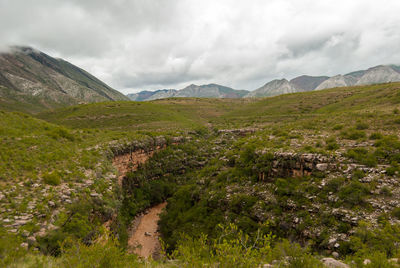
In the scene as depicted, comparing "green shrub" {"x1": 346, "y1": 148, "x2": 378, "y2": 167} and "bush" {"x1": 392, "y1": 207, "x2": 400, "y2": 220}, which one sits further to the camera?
"green shrub" {"x1": 346, "y1": 148, "x2": 378, "y2": 167}

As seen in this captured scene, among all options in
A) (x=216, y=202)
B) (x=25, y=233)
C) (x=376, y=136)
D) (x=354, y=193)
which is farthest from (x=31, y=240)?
(x=376, y=136)

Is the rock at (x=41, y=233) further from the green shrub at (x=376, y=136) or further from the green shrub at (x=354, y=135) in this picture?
the green shrub at (x=376, y=136)

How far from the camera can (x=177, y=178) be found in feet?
101

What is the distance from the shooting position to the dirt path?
64.5ft

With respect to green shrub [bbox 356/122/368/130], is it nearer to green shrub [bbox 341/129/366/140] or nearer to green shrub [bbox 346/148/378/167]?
green shrub [bbox 341/129/366/140]

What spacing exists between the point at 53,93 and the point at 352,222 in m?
245

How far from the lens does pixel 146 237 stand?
22.1m

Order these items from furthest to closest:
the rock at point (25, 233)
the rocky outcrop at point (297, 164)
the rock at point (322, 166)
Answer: the rocky outcrop at point (297, 164)
the rock at point (322, 166)
the rock at point (25, 233)

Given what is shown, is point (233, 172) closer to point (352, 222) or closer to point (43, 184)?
point (352, 222)

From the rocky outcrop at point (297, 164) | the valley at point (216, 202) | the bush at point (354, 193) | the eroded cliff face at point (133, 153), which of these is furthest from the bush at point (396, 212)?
the eroded cliff face at point (133, 153)

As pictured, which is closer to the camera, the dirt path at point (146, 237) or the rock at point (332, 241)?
the rock at point (332, 241)

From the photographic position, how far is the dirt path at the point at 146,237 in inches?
774

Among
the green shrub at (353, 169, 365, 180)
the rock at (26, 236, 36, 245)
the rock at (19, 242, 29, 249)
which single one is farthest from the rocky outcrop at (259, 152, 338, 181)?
the rock at (19, 242, 29, 249)

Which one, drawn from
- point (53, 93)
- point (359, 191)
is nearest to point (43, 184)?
point (359, 191)
